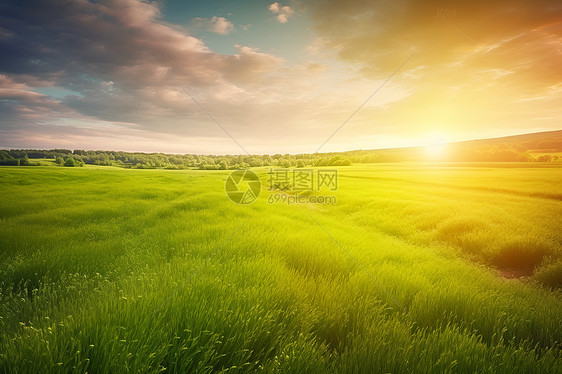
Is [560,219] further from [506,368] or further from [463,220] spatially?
[506,368]

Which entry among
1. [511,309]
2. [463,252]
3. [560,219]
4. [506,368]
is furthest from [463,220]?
[506,368]

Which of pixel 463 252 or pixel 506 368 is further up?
pixel 506 368

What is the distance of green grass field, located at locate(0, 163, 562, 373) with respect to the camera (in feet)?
6.44

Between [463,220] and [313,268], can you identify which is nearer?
[313,268]

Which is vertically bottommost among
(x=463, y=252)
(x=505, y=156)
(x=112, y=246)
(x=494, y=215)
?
(x=463, y=252)

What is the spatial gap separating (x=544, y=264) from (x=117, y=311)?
8.83 meters

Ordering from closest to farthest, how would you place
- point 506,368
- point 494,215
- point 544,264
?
1. point 506,368
2. point 544,264
3. point 494,215

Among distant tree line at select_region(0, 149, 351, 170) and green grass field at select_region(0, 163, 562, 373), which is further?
distant tree line at select_region(0, 149, 351, 170)

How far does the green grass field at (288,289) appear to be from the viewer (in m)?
1.96

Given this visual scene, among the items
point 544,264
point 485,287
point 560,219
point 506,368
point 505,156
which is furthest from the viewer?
point 505,156

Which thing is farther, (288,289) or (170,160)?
(170,160)

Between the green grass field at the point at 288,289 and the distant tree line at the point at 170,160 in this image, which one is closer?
the green grass field at the point at 288,289

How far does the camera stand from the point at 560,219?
6.40 m

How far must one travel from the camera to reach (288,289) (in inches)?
131
